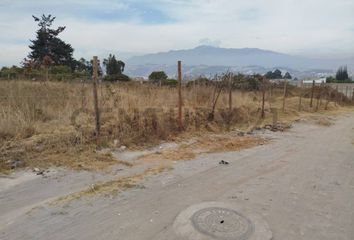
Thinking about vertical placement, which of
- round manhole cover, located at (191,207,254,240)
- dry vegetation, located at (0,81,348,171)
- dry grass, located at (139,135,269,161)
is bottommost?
dry grass, located at (139,135,269,161)

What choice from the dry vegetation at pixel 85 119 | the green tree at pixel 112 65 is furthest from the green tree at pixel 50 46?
the dry vegetation at pixel 85 119

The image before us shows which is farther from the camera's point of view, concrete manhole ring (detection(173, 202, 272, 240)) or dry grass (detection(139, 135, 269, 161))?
dry grass (detection(139, 135, 269, 161))

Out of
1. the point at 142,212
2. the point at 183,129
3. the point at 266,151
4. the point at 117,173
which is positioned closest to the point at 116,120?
the point at 183,129

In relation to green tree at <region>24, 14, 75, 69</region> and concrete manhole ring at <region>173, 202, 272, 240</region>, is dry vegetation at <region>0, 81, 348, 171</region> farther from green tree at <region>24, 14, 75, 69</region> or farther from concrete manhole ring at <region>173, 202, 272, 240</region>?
green tree at <region>24, 14, 75, 69</region>

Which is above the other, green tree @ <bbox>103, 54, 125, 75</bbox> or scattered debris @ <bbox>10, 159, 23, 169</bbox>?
green tree @ <bbox>103, 54, 125, 75</bbox>

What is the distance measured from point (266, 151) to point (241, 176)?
7.66ft

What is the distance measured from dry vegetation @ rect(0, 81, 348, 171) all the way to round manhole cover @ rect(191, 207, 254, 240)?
265cm

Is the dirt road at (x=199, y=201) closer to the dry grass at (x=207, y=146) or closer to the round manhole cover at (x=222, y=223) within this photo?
the round manhole cover at (x=222, y=223)

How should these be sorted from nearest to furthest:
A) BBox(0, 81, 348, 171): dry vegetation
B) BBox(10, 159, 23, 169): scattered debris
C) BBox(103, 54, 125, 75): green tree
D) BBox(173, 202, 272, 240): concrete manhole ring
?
BBox(173, 202, 272, 240): concrete manhole ring, BBox(10, 159, 23, 169): scattered debris, BBox(0, 81, 348, 171): dry vegetation, BBox(103, 54, 125, 75): green tree

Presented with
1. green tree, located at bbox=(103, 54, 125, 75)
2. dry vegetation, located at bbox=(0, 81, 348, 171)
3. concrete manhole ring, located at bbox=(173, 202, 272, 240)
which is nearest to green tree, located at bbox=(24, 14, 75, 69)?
green tree, located at bbox=(103, 54, 125, 75)

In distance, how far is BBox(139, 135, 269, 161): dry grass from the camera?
22.3 feet

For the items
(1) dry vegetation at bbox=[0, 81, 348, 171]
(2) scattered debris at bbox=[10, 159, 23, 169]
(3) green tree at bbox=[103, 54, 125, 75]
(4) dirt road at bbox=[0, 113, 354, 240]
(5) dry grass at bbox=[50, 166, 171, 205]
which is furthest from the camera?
(3) green tree at bbox=[103, 54, 125, 75]

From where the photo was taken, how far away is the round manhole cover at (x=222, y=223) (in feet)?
11.2

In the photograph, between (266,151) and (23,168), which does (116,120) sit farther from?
(266,151)
